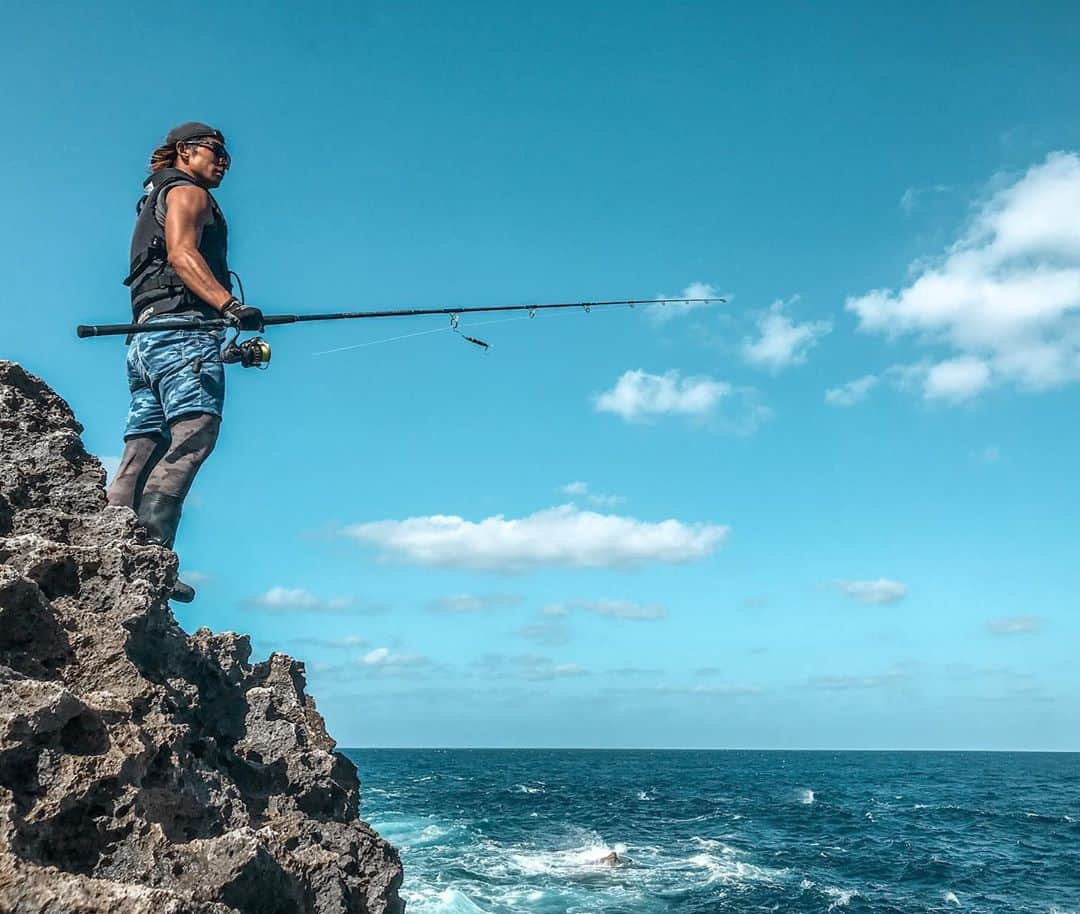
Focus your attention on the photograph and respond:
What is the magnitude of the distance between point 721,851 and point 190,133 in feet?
105

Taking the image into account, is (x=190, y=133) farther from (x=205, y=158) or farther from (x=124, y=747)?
(x=124, y=747)

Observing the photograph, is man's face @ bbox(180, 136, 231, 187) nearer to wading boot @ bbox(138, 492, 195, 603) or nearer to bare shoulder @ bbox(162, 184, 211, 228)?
bare shoulder @ bbox(162, 184, 211, 228)

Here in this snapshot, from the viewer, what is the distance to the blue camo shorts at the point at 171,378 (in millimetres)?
6277

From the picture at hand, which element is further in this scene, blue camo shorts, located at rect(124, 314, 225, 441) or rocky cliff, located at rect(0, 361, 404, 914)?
blue camo shorts, located at rect(124, 314, 225, 441)

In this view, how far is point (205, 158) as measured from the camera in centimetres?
670

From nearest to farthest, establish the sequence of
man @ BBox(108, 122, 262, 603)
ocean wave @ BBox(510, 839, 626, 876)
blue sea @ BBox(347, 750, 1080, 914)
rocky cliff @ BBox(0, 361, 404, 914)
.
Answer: rocky cliff @ BBox(0, 361, 404, 914) < man @ BBox(108, 122, 262, 603) < blue sea @ BBox(347, 750, 1080, 914) < ocean wave @ BBox(510, 839, 626, 876)

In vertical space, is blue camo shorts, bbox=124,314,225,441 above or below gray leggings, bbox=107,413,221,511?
above

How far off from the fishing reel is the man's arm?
29 centimetres

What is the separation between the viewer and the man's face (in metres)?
6.70

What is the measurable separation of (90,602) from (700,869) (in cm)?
2729

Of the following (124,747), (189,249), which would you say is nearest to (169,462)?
(189,249)

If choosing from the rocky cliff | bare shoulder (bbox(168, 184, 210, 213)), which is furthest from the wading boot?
bare shoulder (bbox(168, 184, 210, 213))

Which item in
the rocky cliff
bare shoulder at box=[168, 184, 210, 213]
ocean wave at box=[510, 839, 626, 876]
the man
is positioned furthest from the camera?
ocean wave at box=[510, 839, 626, 876]

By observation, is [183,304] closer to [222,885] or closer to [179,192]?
[179,192]
